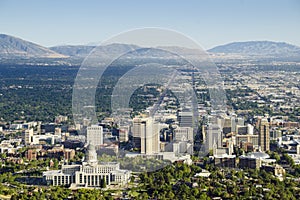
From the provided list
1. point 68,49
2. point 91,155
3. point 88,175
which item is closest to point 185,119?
point 91,155

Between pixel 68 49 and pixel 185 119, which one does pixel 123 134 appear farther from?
pixel 68 49

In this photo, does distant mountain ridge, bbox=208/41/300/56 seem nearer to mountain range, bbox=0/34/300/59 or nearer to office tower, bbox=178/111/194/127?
mountain range, bbox=0/34/300/59

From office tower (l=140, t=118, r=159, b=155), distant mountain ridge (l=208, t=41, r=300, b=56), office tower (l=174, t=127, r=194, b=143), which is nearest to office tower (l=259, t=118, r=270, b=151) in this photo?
office tower (l=174, t=127, r=194, b=143)

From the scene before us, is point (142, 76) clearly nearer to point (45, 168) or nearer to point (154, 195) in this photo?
point (45, 168)

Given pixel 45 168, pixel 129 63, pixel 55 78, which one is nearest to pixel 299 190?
pixel 45 168

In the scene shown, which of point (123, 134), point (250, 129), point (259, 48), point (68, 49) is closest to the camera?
point (123, 134)

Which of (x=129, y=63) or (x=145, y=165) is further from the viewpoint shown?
(x=129, y=63)
